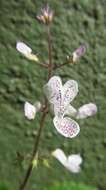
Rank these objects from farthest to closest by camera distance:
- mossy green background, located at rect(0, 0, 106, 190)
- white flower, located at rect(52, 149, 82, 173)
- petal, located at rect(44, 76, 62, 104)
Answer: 1. mossy green background, located at rect(0, 0, 106, 190)
2. white flower, located at rect(52, 149, 82, 173)
3. petal, located at rect(44, 76, 62, 104)

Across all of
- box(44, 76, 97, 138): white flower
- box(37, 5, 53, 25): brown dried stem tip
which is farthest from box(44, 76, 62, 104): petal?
box(37, 5, 53, 25): brown dried stem tip

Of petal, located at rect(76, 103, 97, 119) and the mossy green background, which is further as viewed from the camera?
the mossy green background

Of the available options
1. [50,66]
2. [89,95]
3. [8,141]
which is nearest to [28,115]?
[50,66]

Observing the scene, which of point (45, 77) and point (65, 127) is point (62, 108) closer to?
point (65, 127)

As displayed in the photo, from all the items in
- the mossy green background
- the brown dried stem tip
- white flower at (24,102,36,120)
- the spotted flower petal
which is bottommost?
the spotted flower petal

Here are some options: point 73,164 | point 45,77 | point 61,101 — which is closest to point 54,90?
point 61,101

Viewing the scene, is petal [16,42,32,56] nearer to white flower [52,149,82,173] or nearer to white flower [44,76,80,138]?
white flower [44,76,80,138]

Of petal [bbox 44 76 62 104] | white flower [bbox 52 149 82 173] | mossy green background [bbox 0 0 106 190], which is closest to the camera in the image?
petal [bbox 44 76 62 104]

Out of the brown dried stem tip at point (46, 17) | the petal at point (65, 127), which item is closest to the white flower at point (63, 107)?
the petal at point (65, 127)
